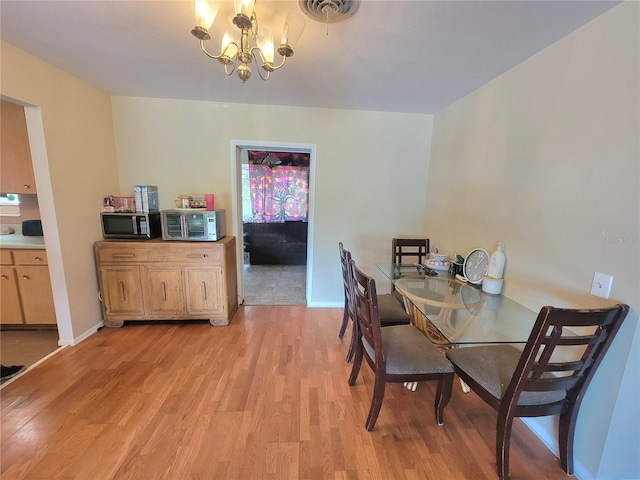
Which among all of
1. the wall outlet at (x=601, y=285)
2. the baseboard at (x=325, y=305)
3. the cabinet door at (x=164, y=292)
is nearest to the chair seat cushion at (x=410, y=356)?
the wall outlet at (x=601, y=285)

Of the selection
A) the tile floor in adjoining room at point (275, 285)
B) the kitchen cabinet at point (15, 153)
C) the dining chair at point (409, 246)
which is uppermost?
the kitchen cabinet at point (15, 153)

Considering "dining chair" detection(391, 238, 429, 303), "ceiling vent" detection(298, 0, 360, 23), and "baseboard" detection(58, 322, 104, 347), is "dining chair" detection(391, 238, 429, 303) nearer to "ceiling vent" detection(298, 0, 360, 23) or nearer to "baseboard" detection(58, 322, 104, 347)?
"ceiling vent" detection(298, 0, 360, 23)

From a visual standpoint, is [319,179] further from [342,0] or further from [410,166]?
[342,0]

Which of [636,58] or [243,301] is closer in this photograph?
[636,58]

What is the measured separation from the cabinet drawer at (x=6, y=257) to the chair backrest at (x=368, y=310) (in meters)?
3.18

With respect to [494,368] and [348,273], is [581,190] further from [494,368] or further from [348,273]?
[348,273]

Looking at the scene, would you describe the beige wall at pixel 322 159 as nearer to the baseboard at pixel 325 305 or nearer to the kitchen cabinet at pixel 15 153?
the baseboard at pixel 325 305

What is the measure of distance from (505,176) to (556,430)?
1.65 m

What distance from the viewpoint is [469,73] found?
6.58 ft

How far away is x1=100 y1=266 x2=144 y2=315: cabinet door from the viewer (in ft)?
8.57

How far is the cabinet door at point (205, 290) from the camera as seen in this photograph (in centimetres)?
271

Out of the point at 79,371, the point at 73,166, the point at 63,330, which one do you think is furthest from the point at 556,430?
the point at 73,166

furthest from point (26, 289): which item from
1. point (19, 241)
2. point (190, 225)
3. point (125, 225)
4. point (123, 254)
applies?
point (190, 225)

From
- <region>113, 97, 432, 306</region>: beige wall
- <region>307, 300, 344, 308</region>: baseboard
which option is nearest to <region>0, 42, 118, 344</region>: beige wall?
<region>113, 97, 432, 306</region>: beige wall
